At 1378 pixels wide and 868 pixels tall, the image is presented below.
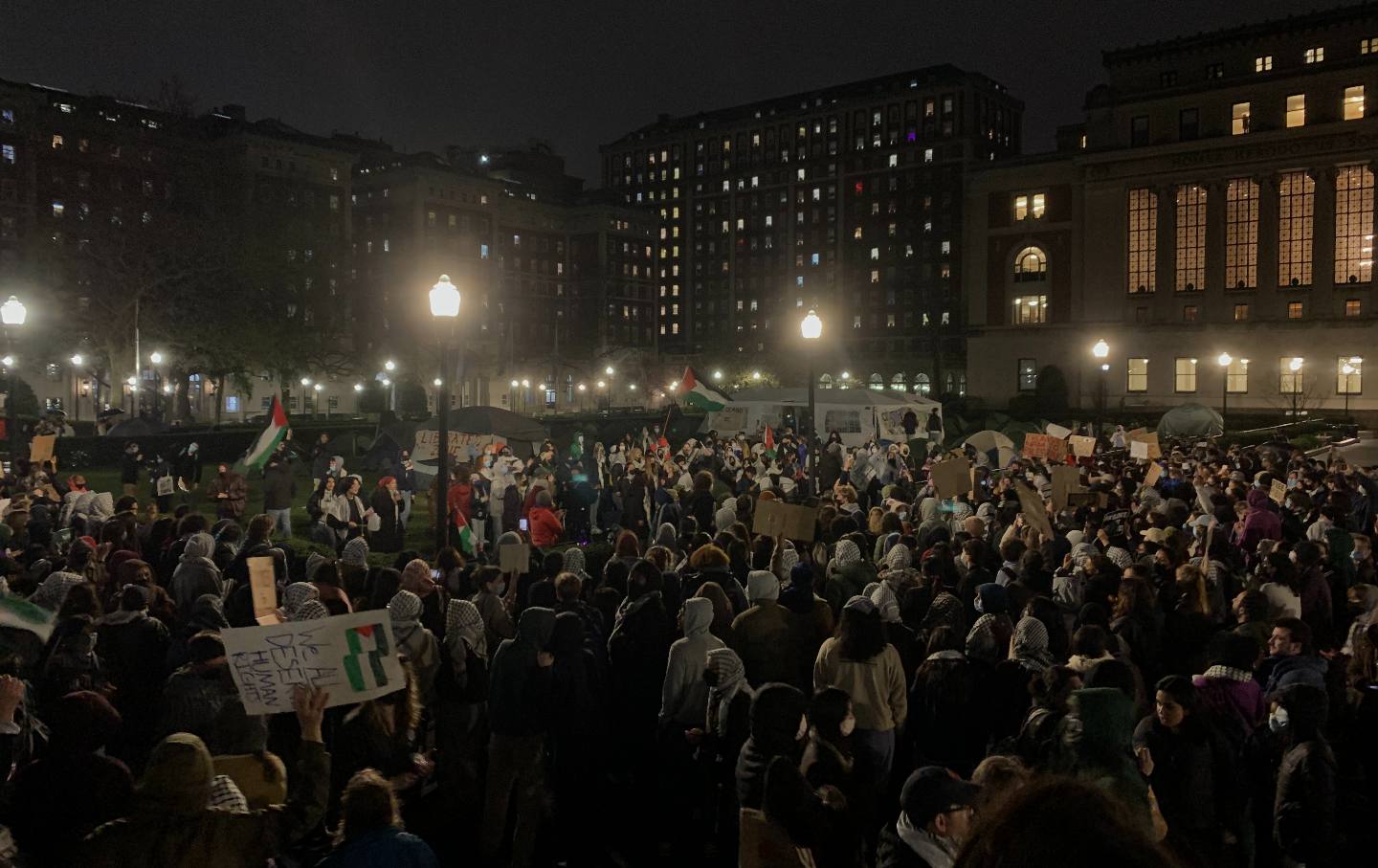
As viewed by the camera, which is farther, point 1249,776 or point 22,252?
point 22,252

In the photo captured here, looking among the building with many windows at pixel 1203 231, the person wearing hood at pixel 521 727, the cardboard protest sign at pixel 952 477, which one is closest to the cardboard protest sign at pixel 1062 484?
the cardboard protest sign at pixel 952 477

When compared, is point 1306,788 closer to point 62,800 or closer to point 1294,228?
point 62,800

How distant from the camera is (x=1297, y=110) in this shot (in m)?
63.8

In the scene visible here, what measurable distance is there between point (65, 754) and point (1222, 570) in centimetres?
1021

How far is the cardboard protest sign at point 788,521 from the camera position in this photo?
11875 millimetres

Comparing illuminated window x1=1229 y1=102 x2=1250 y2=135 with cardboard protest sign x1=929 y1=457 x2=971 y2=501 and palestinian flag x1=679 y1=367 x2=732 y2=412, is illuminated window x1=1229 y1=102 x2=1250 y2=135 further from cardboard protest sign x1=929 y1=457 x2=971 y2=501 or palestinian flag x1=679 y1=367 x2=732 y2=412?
cardboard protest sign x1=929 y1=457 x2=971 y2=501

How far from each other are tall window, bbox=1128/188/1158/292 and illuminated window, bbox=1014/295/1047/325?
6.13 m

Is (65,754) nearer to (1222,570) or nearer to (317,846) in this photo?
(317,846)

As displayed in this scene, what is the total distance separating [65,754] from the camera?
4676mm

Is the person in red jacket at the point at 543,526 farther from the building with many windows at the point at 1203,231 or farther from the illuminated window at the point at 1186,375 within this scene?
the illuminated window at the point at 1186,375

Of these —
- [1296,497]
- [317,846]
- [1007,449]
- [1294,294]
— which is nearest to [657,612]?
[317,846]

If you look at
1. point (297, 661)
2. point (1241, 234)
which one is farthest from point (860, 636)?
point (1241, 234)

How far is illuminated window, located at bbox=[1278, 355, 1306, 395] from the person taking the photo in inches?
2478

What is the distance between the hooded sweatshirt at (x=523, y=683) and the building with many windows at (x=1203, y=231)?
64665 mm
